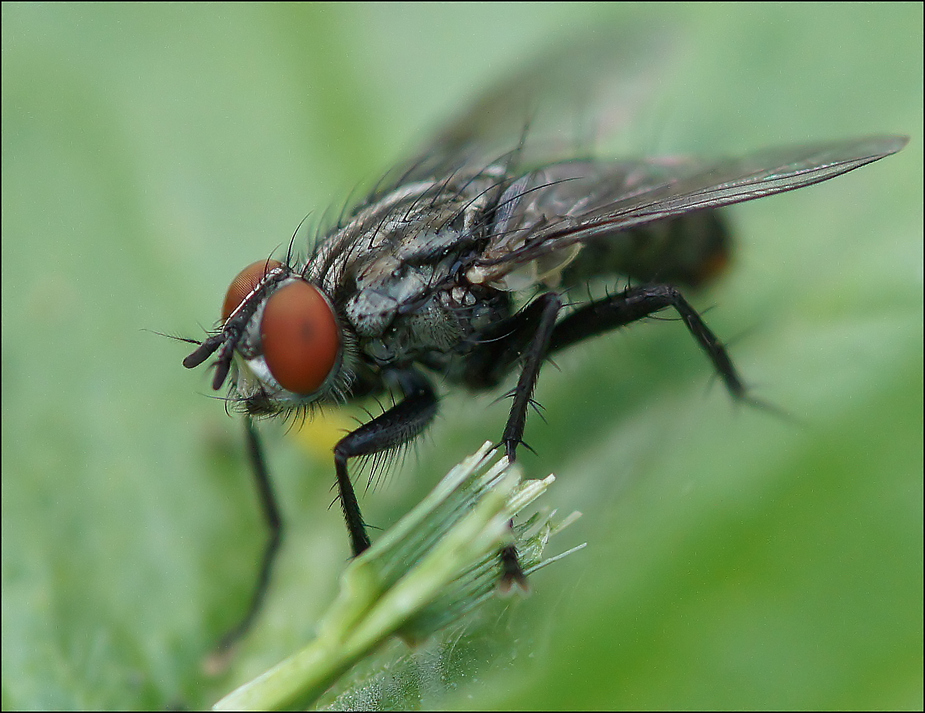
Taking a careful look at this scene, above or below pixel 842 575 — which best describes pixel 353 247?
above

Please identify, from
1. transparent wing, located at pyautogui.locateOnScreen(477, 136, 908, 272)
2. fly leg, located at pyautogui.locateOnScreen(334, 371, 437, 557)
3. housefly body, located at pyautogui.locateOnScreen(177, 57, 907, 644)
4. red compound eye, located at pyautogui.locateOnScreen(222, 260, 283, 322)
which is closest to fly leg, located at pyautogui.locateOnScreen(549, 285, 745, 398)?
housefly body, located at pyautogui.locateOnScreen(177, 57, 907, 644)

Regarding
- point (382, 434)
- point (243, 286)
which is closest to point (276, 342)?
point (243, 286)

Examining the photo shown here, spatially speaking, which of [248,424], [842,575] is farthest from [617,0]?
[842,575]

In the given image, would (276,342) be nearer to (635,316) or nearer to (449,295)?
(449,295)

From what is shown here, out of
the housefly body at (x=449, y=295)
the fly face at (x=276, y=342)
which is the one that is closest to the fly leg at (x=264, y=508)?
the housefly body at (x=449, y=295)

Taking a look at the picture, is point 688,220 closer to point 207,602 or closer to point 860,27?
point 860,27

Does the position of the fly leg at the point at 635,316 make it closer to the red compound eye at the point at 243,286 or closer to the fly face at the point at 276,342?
the fly face at the point at 276,342

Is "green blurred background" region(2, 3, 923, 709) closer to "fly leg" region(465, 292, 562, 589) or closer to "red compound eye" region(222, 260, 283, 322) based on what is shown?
"fly leg" region(465, 292, 562, 589)
